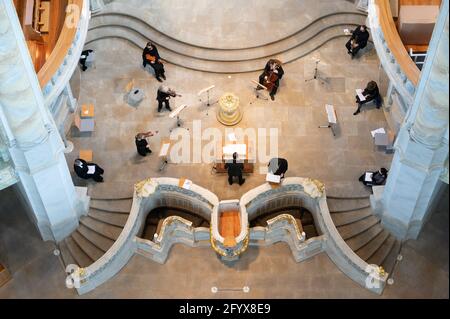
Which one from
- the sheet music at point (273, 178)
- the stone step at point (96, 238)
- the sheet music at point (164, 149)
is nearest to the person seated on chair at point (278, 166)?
the sheet music at point (273, 178)

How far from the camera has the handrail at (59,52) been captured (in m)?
22.8

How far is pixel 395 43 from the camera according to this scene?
2358cm

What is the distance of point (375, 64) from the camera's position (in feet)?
94.4

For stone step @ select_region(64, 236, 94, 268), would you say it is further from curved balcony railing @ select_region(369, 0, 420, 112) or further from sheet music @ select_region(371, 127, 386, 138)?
curved balcony railing @ select_region(369, 0, 420, 112)

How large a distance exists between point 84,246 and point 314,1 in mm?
12543

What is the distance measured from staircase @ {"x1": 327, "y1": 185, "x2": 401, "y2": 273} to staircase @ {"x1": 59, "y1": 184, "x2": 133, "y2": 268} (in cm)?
695

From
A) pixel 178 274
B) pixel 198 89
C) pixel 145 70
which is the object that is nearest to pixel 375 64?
pixel 198 89

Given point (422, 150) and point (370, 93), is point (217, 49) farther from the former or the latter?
point (422, 150)

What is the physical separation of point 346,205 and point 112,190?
7843mm

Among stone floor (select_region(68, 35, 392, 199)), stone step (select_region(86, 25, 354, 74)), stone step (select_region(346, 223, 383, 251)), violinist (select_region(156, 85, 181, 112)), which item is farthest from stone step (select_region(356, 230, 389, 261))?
violinist (select_region(156, 85, 181, 112))

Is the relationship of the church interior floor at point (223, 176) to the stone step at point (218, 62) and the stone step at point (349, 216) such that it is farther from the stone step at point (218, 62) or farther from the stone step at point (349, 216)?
the stone step at point (349, 216)

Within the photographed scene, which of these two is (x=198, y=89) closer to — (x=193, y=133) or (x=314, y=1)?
(x=193, y=133)

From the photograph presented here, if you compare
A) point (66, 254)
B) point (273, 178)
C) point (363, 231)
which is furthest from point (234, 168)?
point (66, 254)

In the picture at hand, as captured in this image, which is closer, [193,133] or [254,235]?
[254,235]
